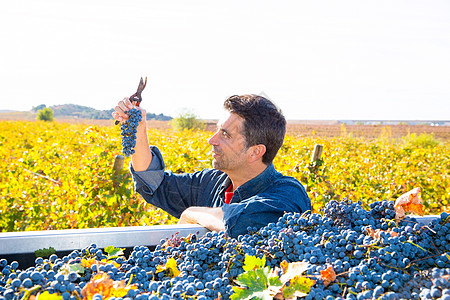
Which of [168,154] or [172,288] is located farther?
[168,154]

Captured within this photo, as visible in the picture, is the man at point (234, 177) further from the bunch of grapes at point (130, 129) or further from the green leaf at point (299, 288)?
the green leaf at point (299, 288)

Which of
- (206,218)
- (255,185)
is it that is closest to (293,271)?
(206,218)

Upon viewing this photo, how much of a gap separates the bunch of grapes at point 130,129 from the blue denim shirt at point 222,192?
0.38 m

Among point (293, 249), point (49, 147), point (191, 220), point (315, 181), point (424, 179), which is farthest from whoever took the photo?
point (49, 147)

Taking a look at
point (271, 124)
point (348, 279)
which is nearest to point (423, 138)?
point (271, 124)

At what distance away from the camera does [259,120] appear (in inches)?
86.0

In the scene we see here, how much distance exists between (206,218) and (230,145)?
59 cm

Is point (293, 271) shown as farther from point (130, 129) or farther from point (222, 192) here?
point (222, 192)

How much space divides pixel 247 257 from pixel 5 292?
0.61 m

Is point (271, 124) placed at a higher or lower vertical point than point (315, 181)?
higher

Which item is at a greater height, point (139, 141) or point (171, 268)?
point (139, 141)

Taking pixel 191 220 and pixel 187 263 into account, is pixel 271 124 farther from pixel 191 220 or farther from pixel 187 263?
pixel 187 263

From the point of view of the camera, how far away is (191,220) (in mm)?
1746

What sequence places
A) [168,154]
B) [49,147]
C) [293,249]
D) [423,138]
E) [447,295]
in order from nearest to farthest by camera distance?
[447,295] < [293,249] < [168,154] < [49,147] < [423,138]
